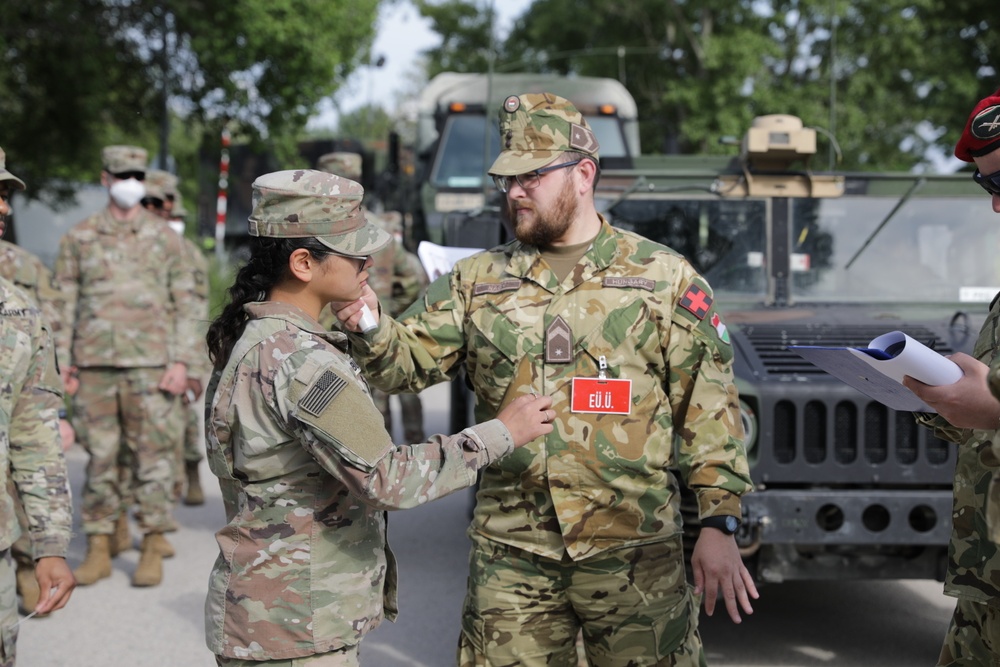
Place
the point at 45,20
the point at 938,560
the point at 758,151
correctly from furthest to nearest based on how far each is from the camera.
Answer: the point at 45,20, the point at 758,151, the point at 938,560

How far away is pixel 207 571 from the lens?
6223 millimetres

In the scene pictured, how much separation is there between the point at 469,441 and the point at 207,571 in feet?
13.1

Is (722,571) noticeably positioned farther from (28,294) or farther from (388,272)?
(388,272)

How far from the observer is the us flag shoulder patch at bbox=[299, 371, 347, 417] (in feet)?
8.06

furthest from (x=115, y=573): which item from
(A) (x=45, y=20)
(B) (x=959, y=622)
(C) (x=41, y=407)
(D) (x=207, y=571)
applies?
(A) (x=45, y=20)

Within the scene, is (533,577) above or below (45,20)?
below

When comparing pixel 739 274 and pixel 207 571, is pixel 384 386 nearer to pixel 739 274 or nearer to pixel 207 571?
pixel 739 274

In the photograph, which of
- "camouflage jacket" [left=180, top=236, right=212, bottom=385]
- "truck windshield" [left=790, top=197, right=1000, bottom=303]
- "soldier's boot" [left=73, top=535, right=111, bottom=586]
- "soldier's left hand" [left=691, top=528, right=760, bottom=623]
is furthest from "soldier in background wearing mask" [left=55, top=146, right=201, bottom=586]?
"soldier's left hand" [left=691, top=528, right=760, bottom=623]

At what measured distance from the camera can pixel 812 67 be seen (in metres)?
21.4

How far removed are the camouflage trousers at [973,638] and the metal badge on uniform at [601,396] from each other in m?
0.93

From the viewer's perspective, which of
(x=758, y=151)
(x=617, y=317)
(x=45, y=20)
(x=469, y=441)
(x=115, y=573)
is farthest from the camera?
(x=45, y=20)

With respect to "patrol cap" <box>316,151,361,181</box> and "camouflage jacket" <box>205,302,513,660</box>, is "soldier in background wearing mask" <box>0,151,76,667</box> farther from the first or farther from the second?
"patrol cap" <box>316,151,361,181</box>

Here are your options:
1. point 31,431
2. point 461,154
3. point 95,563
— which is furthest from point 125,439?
point 461,154

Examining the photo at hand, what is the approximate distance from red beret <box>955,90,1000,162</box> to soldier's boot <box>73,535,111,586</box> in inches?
186
